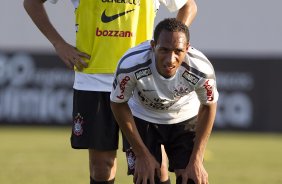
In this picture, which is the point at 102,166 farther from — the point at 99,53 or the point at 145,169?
the point at 99,53

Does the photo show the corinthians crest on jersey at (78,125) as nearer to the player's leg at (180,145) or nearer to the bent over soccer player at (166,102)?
the bent over soccer player at (166,102)

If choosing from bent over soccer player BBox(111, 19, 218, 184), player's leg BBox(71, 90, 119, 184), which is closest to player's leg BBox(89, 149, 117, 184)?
player's leg BBox(71, 90, 119, 184)

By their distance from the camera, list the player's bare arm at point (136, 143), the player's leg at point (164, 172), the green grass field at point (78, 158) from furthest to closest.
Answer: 1. the green grass field at point (78, 158)
2. the player's leg at point (164, 172)
3. the player's bare arm at point (136, 143)

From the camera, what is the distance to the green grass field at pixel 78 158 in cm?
1100

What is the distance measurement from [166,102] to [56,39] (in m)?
1.13

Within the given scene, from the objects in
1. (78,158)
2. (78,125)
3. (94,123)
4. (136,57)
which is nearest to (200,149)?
(136,57)

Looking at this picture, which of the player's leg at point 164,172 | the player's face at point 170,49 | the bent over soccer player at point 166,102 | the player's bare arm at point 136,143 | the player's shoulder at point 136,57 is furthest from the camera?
the player's leg at point 164,172

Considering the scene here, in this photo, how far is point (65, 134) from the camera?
18016mm

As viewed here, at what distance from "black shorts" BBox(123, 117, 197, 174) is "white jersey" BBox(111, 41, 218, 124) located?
0.23 m

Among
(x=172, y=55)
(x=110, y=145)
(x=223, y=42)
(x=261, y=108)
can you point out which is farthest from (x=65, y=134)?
(x=172, y=55)

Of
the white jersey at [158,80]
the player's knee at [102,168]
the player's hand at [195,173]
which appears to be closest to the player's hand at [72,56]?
the white jersey at [158,80]

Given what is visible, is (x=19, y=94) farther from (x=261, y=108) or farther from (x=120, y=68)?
(x=120, y=68)

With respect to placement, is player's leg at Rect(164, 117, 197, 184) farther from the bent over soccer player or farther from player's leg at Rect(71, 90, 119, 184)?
player's leg at Rect(71, 90, 119, 184)

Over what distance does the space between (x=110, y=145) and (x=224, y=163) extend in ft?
19.1
